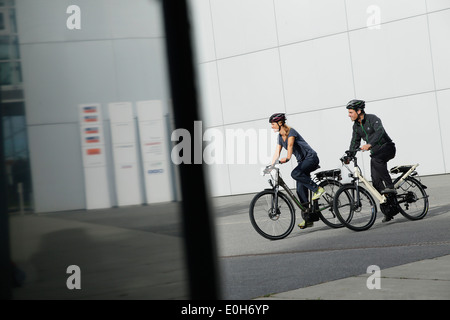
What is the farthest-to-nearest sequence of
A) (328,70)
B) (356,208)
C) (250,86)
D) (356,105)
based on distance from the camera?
1. (250,86)
2. (328,70)
3. (356,105)
4. (356,208)

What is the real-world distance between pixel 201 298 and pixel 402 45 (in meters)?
19.3

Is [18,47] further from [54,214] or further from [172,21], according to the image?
[172,21]

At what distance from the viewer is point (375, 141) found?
940 cm

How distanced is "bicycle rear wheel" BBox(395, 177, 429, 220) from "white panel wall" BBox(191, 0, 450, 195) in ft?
31.8

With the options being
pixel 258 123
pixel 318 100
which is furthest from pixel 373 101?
pixel 258 123

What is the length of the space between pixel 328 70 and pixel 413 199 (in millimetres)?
12453

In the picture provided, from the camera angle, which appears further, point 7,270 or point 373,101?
point 373,101

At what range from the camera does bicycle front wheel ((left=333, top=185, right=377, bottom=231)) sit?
909cm

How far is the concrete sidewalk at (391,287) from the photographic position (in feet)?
15.7

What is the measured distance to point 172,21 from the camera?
214 centimetres

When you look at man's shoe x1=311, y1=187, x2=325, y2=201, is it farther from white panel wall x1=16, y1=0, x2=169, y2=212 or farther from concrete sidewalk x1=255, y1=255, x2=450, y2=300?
white panel wall x1=16, y1=0, x2=169, y2=212

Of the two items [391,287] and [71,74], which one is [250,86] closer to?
[391,287]

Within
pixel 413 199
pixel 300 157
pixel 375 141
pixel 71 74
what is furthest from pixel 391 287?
pixel 413 199

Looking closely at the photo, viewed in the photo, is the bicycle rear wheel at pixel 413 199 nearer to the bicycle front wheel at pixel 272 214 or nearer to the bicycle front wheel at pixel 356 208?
the bicycle front wheel at pixel 356 208
